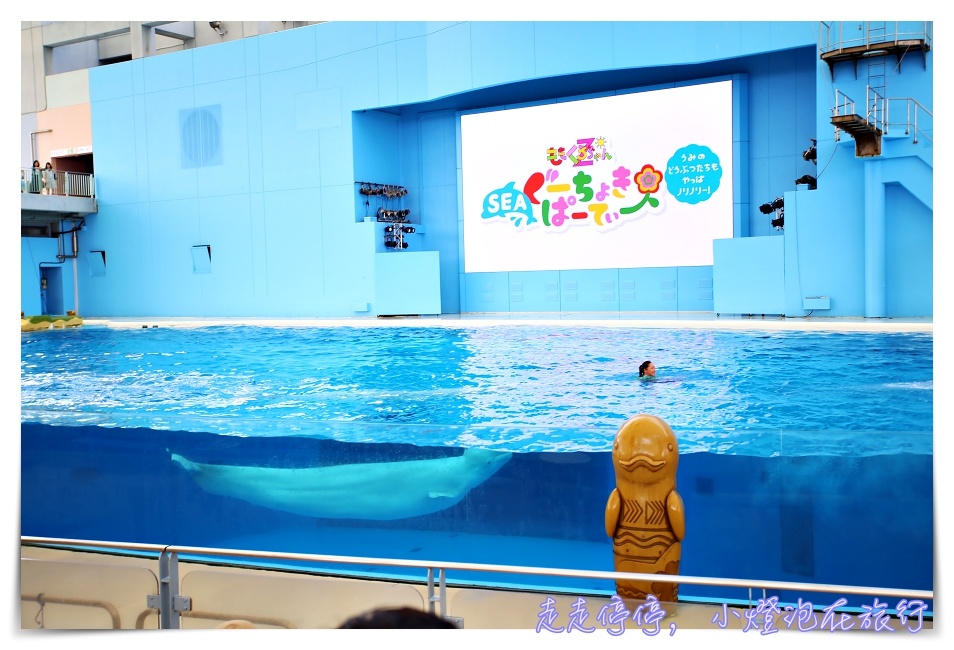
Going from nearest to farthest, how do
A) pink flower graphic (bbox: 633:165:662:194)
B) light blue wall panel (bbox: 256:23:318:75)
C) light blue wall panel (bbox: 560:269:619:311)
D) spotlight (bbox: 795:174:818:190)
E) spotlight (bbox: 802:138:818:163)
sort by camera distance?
spotlight (bbox: 795:174:818:190), spotlight (bbox: 802:138:818:163), pink flower graphic (bbox: 633:165:662:194), light blue wall panel (bbox: 560:269:619:311), light blue wall panel (bbox: 256:23:318:75)

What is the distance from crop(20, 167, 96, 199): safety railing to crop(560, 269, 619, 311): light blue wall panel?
11.8 m

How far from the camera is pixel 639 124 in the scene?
656 inches

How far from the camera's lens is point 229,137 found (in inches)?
778

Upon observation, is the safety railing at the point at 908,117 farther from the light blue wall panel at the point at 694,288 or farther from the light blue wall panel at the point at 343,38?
the light blue wall panel at the point at 343,38

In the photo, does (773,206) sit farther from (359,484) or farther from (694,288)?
(359,484)

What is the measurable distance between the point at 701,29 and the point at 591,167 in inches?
138

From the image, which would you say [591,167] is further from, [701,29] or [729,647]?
[729,647]

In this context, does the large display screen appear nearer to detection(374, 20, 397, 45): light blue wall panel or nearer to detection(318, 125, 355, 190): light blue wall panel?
detection(374, 20, 397, 45): light blue wall panel

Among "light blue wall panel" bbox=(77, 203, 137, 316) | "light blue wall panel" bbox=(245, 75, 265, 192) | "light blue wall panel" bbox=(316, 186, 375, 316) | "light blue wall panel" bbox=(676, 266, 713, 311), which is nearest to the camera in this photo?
"light blue wall panel" bbox=(676, 266, 713, 311)

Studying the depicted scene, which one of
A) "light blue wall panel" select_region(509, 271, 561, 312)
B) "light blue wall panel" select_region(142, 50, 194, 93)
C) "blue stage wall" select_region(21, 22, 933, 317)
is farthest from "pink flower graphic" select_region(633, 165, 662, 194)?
"light blue wall panel" select_region(142, 50, 194, 93)

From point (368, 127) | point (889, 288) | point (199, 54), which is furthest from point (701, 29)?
point (199, 54)

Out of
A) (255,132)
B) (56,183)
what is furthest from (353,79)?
(56,183)

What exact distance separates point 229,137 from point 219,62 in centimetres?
161

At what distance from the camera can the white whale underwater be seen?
446cm
